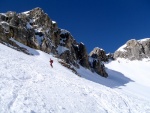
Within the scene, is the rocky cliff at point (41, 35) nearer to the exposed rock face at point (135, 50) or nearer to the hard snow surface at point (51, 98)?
the hard snow surface at point (51, 98)

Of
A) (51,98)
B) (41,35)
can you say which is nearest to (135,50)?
(41,35)

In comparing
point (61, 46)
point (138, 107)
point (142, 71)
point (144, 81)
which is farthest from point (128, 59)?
point (138, 107)

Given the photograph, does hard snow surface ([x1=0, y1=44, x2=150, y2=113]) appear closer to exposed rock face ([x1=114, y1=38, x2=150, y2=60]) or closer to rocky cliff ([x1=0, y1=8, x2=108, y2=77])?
rocky cliff ([x1=0, y1=8, x2=108, y2=77])

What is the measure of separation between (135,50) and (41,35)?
3099 inches

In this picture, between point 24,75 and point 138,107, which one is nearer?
point 138,107

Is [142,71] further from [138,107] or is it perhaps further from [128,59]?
[138,107]

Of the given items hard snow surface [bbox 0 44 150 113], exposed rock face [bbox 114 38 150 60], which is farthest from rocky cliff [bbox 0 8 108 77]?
exposed rock face [bbox 114 38 150 60]

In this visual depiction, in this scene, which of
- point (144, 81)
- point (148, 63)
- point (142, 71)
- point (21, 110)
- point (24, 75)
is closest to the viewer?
point (21, 110)

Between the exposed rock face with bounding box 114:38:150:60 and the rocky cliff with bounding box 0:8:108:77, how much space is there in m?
48.4

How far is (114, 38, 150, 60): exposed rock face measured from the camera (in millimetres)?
132762

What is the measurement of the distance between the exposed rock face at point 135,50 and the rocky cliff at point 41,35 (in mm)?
48380

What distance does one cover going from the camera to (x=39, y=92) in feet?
59.1

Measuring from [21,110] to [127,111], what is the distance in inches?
342

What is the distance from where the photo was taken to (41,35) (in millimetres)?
68062
